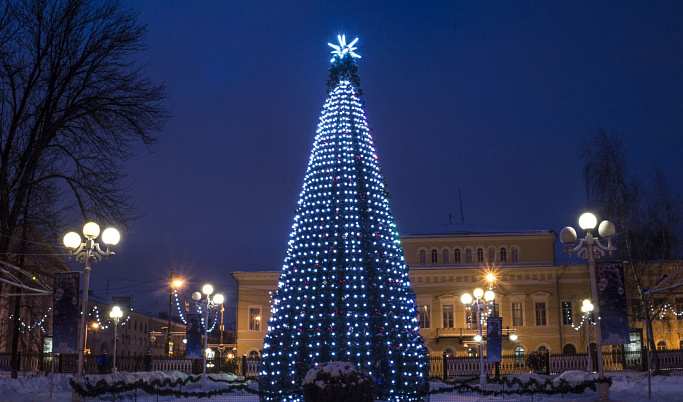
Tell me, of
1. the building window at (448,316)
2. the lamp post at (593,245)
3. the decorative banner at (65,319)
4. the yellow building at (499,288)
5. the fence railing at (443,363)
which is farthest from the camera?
the building window at (448,316)

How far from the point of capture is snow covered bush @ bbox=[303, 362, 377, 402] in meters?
12.3

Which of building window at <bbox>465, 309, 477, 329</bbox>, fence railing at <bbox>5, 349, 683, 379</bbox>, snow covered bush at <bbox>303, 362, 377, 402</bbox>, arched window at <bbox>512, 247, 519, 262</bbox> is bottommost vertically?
fence railing at <bbox>5, 349, 683, 379</bbox>

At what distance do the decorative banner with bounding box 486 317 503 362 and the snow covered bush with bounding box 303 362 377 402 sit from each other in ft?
41.6

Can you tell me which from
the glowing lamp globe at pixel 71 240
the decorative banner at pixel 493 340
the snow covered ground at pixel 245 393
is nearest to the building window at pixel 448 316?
the decorative banner at pixel 493 340

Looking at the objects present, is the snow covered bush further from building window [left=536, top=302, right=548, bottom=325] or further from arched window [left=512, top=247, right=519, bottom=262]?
arched window [left=512, top=247, right=519, bottom=262]

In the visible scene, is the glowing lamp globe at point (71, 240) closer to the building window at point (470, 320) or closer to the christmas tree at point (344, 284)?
the christmas tree at point (344, 284)

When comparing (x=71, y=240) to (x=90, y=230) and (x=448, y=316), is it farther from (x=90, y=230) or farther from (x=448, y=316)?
(x=448, y=316)

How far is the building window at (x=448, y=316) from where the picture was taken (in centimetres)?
4831

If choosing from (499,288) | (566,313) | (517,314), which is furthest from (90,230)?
(566,313)

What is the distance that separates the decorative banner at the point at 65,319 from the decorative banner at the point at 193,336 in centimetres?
955

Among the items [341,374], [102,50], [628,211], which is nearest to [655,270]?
[628,211]

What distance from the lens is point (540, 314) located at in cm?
4766

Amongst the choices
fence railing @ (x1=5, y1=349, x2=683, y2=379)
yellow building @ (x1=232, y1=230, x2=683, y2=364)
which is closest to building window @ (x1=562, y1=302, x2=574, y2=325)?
yellow building @ (x1=232, y1=230, x2=683, y2=364)

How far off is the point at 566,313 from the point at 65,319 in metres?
39.9
